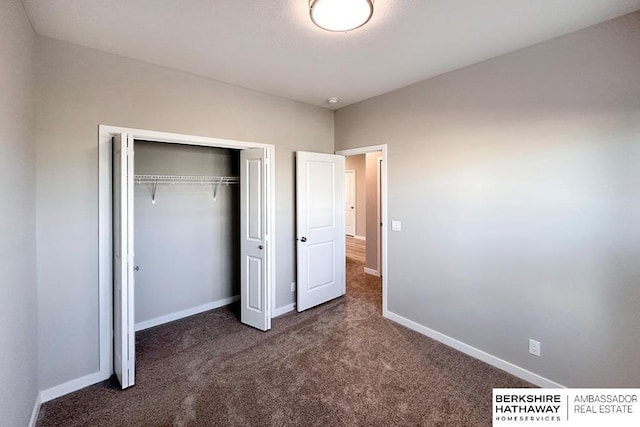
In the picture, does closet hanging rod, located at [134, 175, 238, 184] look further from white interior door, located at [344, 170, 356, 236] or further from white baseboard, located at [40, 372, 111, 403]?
white interior door, located at [344, 170, 356, 236]

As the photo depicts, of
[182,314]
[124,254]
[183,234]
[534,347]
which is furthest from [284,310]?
[534,347]

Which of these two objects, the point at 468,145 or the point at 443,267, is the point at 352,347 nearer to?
the point at 443,267

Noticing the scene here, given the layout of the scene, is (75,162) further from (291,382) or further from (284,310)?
(284,310)

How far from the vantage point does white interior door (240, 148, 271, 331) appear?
9.96 feet

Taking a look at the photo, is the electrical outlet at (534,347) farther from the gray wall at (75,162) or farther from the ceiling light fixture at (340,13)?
the gray wall at (75,162)

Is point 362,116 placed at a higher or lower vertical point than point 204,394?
higher

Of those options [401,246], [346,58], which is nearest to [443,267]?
[401,246]

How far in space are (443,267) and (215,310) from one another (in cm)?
284

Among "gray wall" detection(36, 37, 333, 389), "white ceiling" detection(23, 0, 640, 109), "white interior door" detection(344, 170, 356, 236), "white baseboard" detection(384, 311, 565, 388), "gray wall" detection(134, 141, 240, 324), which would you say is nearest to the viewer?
"white ceiling" detection(23, 0, 640, 109)

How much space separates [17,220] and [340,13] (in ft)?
7.26

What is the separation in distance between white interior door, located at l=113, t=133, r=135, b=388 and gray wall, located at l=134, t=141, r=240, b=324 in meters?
0.98

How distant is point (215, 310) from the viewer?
3.67 metres

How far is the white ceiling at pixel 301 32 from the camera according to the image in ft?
5.80

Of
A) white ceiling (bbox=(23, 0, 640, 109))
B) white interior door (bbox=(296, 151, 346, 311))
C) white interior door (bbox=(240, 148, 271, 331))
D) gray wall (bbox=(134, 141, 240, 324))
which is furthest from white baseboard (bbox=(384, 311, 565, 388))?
white ceiling (bbox=(23, 0, 640, 109))
